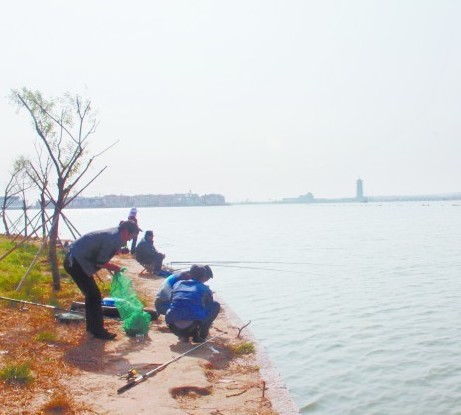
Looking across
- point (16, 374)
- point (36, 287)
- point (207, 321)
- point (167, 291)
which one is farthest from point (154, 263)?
point (16, 374)

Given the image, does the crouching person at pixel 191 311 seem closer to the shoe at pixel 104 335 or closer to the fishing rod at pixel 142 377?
the fishing rod at pixel 142 377

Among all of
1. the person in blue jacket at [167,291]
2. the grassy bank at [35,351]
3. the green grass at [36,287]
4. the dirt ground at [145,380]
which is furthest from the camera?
the green grass at [36,287]

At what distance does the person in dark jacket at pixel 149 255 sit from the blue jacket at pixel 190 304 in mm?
8113

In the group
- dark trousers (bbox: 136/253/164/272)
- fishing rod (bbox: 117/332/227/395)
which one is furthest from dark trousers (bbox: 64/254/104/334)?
dark trousers (bbox: 136/253/164/272)

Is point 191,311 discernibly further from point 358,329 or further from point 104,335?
point 358,329

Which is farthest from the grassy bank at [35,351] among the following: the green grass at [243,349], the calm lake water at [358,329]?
the calm lake water at [358,329]

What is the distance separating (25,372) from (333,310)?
10.1 m

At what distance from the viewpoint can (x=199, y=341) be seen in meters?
8.70

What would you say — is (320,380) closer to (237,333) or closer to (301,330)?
(237,333)

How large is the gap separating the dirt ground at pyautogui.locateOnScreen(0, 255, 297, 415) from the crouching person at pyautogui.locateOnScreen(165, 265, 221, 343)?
0.22 metres

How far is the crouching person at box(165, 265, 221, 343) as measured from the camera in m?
8.41

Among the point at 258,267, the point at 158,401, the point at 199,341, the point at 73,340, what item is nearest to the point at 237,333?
the point at 199,341

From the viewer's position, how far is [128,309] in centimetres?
898

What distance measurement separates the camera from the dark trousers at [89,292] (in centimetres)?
822
